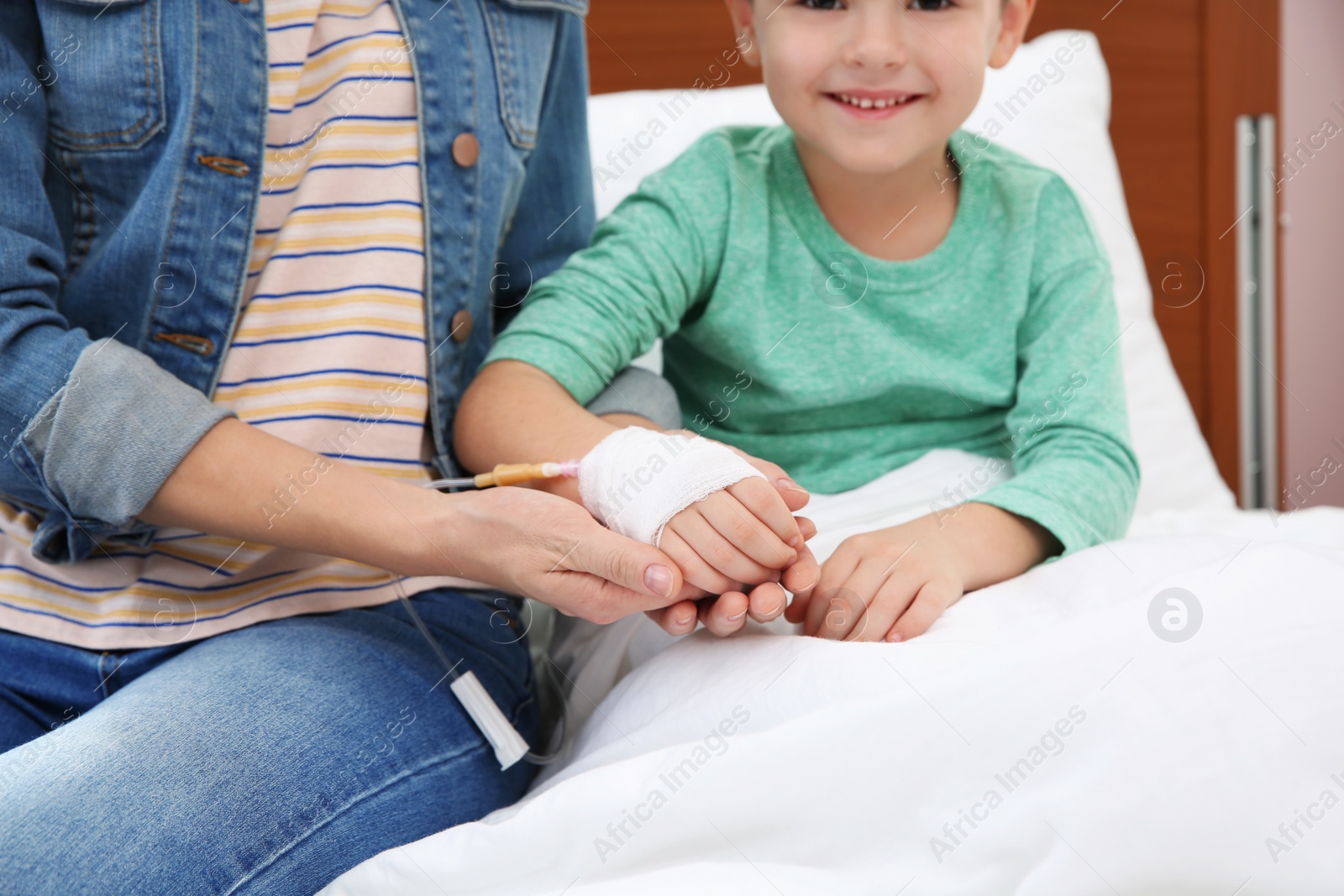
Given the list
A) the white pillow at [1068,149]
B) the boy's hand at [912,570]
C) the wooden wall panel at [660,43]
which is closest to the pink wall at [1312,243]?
the white pillow at [1068,149]

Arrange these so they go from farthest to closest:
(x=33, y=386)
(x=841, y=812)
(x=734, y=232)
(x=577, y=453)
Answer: (x=734, y=232) < (x=577, y=453) < (x=33, y=386) < (x=841, y=812)

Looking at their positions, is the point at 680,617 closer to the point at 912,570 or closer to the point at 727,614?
the point at 727,614

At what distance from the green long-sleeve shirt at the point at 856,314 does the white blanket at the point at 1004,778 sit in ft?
1.24

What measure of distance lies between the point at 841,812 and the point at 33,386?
1.87ft

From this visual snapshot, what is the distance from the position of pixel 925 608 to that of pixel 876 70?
462 millimetres

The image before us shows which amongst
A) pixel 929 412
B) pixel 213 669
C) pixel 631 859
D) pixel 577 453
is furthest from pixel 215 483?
pixel 929 412

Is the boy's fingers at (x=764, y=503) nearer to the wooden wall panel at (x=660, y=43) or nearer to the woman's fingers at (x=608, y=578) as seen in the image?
the woman's fingers at (x=608, y=578)

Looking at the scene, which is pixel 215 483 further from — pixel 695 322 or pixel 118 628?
pixel 695 322

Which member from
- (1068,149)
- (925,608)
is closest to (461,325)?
(925,608)

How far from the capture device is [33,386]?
694 mm

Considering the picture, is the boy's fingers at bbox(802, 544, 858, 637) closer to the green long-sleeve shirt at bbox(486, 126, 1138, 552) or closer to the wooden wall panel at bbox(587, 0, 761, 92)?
the green long-sleeve shirt at bbox(486, 126, 1138, 552)

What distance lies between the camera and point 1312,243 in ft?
5.96

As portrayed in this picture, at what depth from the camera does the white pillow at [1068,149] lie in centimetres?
136

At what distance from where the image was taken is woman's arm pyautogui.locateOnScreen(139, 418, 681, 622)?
0.69m
